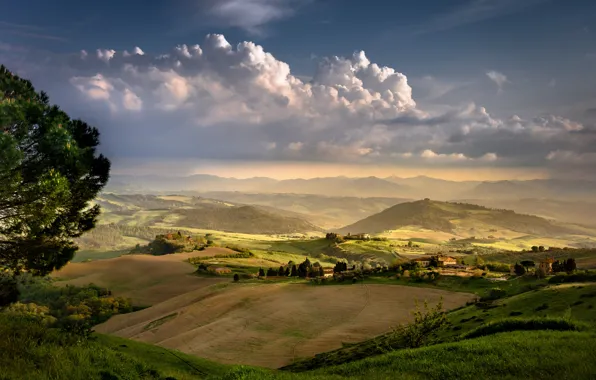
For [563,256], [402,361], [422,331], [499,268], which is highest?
[563,256]

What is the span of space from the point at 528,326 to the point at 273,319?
138 feet

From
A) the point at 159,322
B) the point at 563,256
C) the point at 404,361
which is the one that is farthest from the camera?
the point at 563,256

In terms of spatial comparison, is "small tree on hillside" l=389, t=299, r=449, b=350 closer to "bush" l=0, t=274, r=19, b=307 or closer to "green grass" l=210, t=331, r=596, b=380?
"green grass" l=210, t=331, r=596, b=380

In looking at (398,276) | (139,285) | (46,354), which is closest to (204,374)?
(46,354)

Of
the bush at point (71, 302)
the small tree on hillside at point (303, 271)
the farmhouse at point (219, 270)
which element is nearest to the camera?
the bush at point (71, 302)

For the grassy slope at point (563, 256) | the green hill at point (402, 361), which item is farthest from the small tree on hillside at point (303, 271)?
the green hill at point (402, 361)

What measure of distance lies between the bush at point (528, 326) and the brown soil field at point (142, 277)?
85680 millimetres

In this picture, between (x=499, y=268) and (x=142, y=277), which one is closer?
(x=499, y=268)

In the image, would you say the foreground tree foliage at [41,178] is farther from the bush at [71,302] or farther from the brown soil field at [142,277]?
the brown soil field at [142,277]

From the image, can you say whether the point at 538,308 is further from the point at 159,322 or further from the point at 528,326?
the point at 159,322

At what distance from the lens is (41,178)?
2342cm

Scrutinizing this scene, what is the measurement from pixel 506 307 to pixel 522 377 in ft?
72.3

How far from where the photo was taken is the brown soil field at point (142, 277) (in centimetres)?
10269

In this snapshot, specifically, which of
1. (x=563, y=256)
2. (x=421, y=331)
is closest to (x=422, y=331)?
(x=421, y=331)
